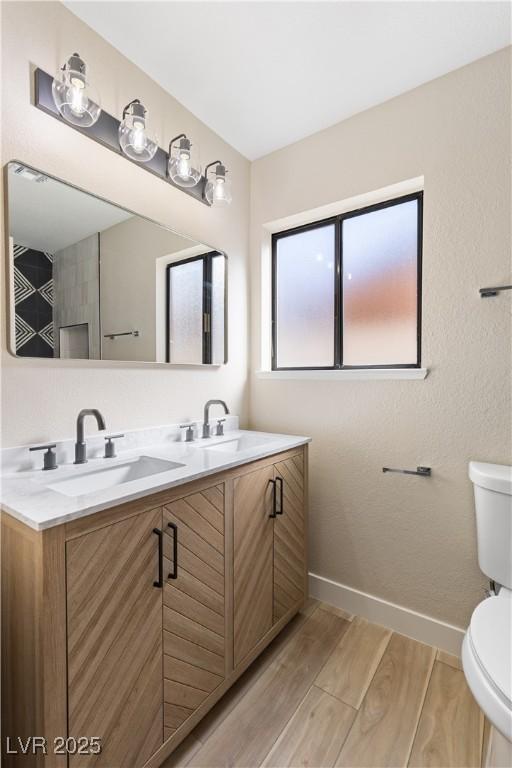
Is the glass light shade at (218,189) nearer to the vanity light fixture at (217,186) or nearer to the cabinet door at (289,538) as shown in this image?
the vanity light fixture at (217,186)

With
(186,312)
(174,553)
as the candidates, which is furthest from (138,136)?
(174,553)

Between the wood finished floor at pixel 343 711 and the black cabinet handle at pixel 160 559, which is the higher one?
the black cabinet handle at pixel 160 559

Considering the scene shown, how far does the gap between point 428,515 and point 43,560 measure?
60.4 inches

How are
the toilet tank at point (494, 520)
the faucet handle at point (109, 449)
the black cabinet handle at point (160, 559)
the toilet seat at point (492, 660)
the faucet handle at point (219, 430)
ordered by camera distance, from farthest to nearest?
1. the faucet handle at point (219, 430)
2. the faucet handle at point (109, 449)
3. the toilet tank at point (494, 520)
4. the black cabinet handle at point (160, 559)
5. the toilet seat at point (492, 660)

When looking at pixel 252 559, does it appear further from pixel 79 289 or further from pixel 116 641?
pixel 79 289

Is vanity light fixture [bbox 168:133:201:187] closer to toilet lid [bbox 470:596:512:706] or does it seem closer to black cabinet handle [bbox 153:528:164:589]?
black cabinet handle [bbox 153:528:164:589]

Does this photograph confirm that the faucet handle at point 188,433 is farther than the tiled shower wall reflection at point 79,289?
Yes

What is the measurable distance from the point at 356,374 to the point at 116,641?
1.44 meters

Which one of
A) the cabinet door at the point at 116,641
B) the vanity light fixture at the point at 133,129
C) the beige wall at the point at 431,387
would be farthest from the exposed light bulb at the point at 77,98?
the cabinet door at the point at 116,641

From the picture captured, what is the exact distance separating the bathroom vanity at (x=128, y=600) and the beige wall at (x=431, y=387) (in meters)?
0.59

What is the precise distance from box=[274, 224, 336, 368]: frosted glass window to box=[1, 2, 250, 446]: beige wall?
1.30 feet

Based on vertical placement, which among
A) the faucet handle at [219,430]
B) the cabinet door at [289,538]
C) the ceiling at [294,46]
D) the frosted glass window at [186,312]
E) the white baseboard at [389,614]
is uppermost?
the ceiling at [294,46]

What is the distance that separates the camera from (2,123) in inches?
44.2

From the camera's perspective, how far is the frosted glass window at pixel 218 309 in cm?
196
